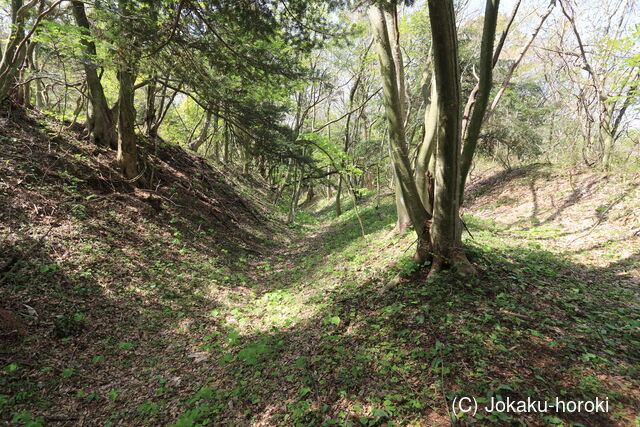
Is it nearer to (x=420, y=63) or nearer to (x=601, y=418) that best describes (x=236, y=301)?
(x=601, y=418)

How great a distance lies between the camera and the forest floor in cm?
288

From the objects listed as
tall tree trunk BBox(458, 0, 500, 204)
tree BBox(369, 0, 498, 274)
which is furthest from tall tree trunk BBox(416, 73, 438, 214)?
tall tree trunk BBox(458, 0, 500, 204)

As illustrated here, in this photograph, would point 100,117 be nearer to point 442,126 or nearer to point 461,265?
point 442,126

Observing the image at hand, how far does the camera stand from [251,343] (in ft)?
15.4

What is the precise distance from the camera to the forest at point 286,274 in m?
2.98

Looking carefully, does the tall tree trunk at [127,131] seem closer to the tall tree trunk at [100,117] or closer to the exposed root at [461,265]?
the tall tree trunk at [100,117]

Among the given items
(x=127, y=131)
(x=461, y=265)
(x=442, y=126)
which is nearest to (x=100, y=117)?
(x=127, y=131)

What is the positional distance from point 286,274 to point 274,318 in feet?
9.02

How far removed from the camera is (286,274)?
8297 mm

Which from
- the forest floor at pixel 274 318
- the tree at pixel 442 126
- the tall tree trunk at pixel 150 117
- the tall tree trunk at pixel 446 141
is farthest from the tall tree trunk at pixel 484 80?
the tall tree trunk at pixel 150 117

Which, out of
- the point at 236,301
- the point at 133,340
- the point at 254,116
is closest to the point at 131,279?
the point at 133,340

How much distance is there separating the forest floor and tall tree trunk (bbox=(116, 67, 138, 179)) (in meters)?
0.52

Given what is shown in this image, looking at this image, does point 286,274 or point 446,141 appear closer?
point 446,141

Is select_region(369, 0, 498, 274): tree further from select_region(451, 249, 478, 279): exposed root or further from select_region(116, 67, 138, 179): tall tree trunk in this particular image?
select_region(116, 67, 138, 179): tall tree trunk
